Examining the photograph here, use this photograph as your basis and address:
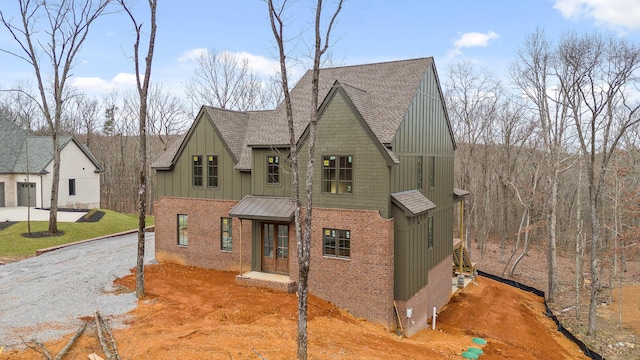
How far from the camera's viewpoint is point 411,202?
591 inches

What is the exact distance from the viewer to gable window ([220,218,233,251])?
18.6 metres

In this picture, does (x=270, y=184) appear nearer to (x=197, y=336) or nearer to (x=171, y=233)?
(x=171, y=233)

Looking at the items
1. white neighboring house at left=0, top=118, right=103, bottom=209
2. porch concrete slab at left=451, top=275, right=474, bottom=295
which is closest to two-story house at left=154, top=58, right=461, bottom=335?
porch concrete slab at left=451, top=275, right=474, bottom=295

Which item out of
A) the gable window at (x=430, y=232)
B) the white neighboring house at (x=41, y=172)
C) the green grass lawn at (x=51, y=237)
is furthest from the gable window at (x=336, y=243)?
the white neighboring house at (x=41, y=172)

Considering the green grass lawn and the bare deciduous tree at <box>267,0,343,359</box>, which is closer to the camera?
the bare deciduous tree at <box>267,0,343,359</box>

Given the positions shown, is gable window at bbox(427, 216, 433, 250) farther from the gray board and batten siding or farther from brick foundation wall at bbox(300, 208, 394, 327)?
brick foundation wall at bbox(300, 208, 394, 327)

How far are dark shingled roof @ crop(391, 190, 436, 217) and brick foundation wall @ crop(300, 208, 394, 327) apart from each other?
2.24 feet

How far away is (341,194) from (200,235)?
25.3 ft

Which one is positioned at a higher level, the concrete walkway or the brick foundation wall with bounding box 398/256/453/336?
the concrete walkway

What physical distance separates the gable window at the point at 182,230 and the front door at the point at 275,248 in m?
4.56

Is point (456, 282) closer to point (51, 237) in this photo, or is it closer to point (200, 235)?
point (200, 235)

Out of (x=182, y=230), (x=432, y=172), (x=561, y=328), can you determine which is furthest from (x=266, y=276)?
(x=561, y=328)

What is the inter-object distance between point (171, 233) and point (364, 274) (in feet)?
33.0

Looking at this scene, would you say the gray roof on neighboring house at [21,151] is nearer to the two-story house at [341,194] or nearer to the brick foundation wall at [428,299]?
the two-story house at [341,194]
